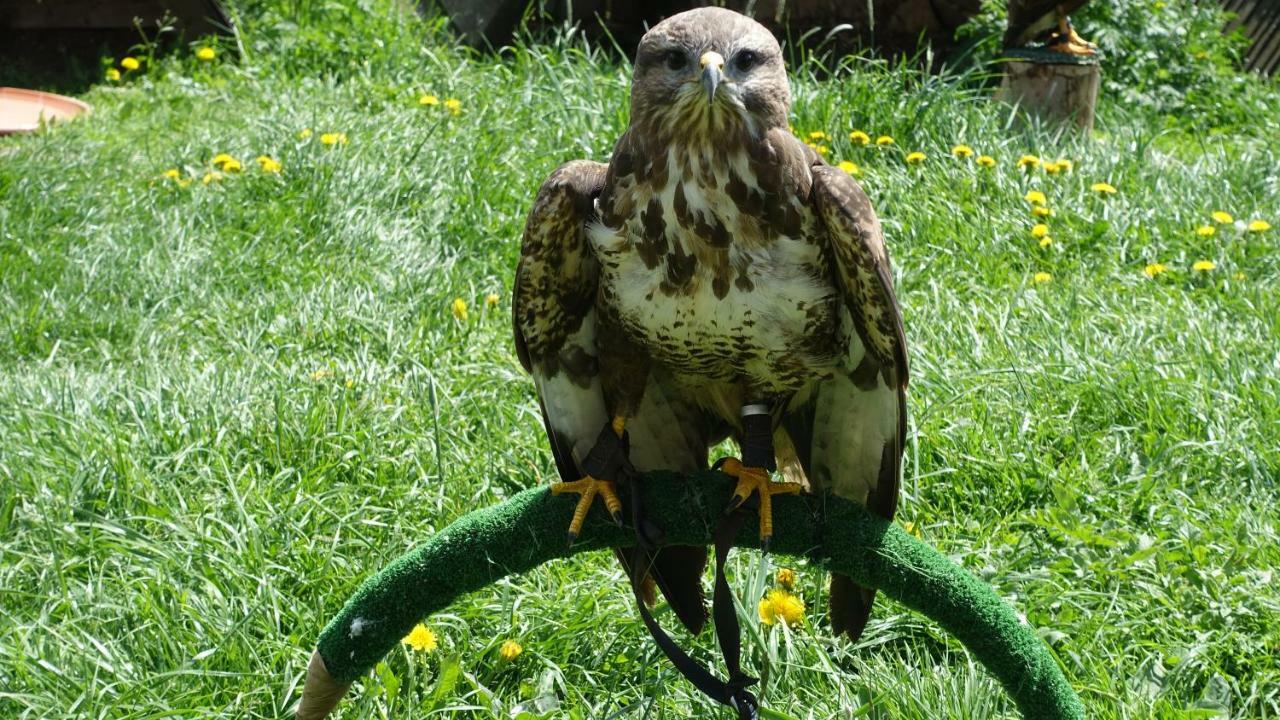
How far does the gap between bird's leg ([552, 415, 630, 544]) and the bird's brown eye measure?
779 mm

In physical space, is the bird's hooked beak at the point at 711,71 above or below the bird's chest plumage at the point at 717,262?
above

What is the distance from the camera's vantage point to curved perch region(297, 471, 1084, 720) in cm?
218

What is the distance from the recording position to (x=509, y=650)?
289cm

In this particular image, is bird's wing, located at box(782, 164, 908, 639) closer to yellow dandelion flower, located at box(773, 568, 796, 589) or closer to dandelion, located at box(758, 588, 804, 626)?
dandelion, located at box(758, 588, 804, 626)

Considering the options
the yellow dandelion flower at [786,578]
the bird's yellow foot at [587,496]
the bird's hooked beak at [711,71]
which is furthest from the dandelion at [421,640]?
the bird's hooked beak at [711,71]

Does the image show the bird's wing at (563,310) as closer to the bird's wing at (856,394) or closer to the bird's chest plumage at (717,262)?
the bird's chest plumage at (717,262)

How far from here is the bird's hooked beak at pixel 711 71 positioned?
240 centimetres

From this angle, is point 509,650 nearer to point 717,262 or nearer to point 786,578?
point 786,578

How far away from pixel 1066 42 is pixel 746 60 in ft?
13.1

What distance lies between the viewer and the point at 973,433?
3.62 meters

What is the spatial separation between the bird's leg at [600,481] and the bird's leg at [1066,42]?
4.14m

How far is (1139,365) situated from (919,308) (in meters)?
0.75

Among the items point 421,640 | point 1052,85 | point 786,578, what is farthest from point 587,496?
point 1052,85

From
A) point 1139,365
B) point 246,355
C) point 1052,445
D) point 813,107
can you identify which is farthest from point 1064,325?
point 246,355
